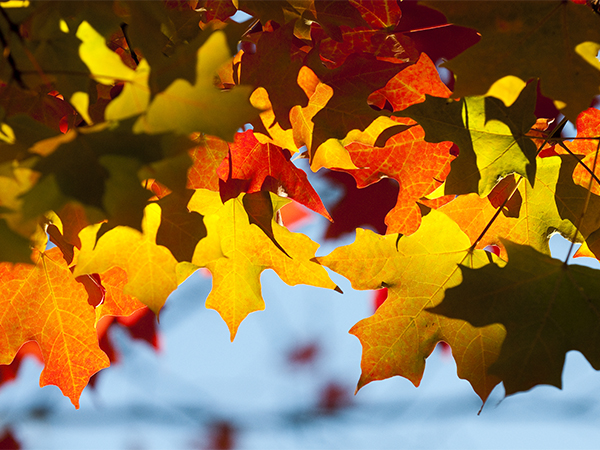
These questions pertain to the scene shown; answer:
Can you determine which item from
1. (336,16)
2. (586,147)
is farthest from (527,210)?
(336,16)

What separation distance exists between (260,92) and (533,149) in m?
0.49

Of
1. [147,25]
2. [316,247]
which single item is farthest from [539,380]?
[147,25]

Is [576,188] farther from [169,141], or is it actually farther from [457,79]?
[169,141]

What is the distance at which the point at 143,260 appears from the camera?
2.64 ft

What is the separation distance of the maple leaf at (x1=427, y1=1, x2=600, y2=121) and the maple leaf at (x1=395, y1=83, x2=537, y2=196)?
70mm

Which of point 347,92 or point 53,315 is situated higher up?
point 347,92

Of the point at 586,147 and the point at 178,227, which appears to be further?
the point at 586,147

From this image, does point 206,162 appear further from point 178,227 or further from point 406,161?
point 406,161

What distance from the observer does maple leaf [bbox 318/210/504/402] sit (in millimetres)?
855

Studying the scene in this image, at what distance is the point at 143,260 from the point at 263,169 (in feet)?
1.14

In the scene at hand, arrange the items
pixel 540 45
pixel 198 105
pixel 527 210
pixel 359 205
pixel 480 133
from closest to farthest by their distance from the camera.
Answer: pixel 198 105, pixel 540 45, pixel 480 133, pixel 527 210, pixel 359 205

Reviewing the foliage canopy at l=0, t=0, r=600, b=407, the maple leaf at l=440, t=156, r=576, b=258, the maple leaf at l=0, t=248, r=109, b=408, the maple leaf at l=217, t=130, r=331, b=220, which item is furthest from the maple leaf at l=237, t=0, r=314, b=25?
the maple leaf at l=0, t=248, r=109, b=408

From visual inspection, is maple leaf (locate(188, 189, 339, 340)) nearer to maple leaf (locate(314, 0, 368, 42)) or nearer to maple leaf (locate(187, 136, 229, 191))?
maple leaf (locate(187, 136, 229, 191))

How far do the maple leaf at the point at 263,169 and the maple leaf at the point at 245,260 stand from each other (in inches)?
3.6
